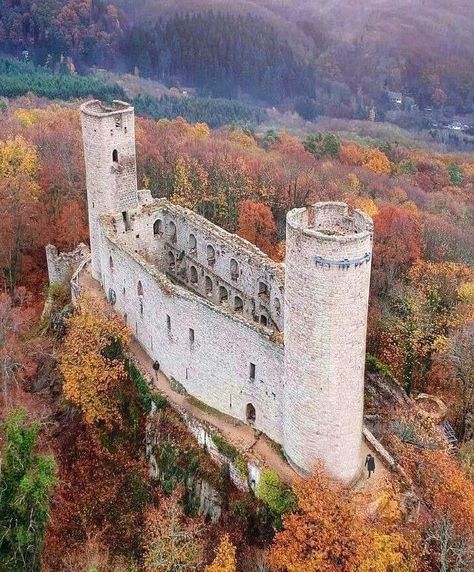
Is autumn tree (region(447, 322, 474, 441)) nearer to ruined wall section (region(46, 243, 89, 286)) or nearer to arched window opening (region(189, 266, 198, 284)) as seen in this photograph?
arched window opening (region(189, 266, 198, 284))

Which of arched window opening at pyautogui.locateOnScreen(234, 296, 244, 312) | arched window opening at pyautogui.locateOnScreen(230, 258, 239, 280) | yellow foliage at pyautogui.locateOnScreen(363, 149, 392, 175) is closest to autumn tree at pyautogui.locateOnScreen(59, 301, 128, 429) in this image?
arched window opening at pyautogui.locateOnScreen(234, 296, 244, 312)

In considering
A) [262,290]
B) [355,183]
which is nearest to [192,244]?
[262,290]

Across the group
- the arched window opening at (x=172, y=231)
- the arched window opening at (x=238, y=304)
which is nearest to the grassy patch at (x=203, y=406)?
the arched window opening at (x=238, y=304)

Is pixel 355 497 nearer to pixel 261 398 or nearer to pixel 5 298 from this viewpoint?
pixel 261 398

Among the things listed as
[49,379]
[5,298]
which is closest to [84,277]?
[5,298]

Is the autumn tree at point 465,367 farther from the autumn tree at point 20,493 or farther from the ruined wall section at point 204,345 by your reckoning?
the autumn tree at point 20,493
